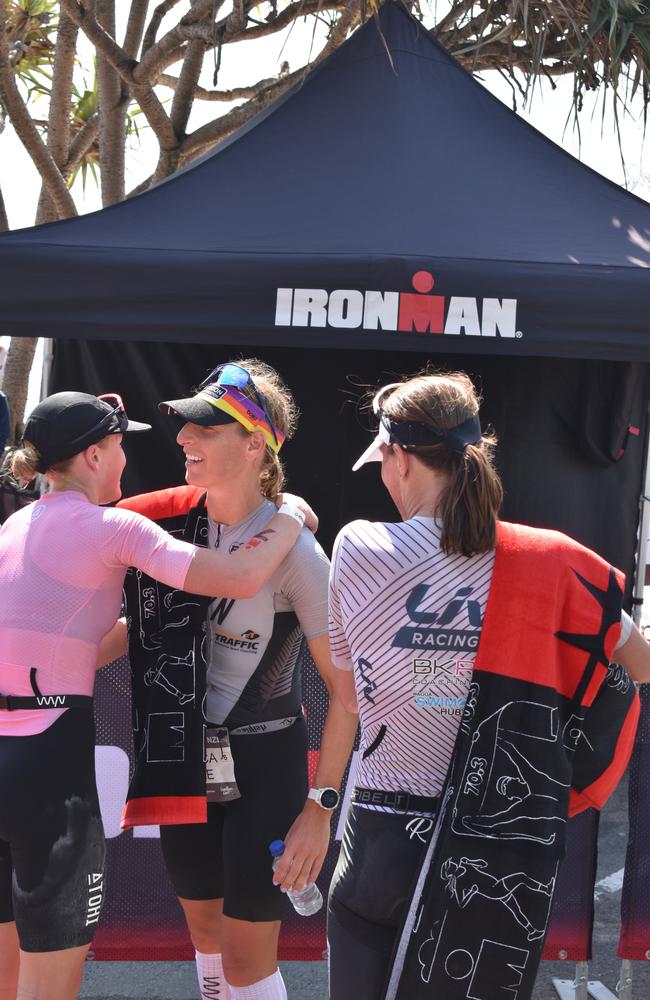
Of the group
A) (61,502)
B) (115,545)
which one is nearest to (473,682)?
(115,545)

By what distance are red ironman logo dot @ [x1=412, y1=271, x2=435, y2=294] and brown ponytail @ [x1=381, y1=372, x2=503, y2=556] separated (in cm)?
252

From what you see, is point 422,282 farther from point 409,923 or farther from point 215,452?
point 409,923

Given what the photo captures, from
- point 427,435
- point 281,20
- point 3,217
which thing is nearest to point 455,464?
point 427,435

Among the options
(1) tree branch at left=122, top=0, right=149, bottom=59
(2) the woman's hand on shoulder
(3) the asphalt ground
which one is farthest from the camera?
(1) tree branch at left=122, top=0, right=149, bottom=59

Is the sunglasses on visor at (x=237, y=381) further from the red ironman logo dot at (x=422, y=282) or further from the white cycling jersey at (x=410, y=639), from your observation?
the red ironman logo dot at (x=422, y=282)

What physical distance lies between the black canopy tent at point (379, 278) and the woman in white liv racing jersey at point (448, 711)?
8.39 feet

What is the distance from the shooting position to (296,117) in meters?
5.80

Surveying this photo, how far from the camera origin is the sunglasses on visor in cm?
272

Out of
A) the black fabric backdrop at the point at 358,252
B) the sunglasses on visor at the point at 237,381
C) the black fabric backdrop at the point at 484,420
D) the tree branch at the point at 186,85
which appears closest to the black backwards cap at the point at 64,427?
the sunglasses on visor at the point at 237,381

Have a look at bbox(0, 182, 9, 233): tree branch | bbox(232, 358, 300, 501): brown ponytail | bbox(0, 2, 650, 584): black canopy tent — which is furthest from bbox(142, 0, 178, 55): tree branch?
bbox(232, 358, 300, 501): brown ponytail

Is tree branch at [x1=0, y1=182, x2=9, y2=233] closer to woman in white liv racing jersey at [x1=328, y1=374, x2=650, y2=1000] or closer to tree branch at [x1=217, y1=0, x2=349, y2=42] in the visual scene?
tree branch at [x1=217, y1=0, x2=349, y2=42]

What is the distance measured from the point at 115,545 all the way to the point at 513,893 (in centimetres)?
117

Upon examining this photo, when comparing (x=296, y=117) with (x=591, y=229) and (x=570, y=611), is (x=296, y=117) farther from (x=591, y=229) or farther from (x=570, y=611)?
(x=570, y=611)

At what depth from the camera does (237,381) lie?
2.73 meters
